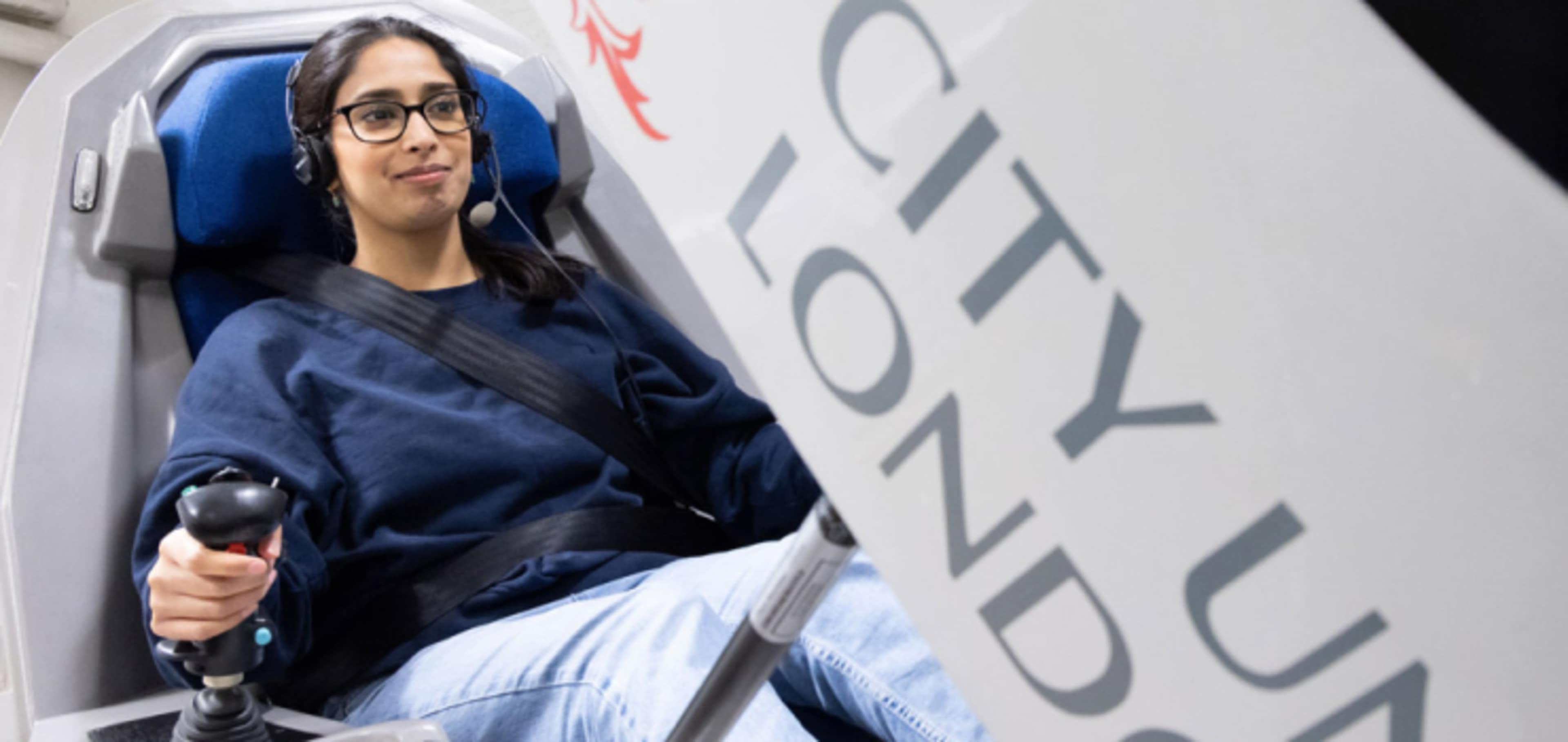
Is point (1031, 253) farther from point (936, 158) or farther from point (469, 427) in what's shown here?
point (469, 427)

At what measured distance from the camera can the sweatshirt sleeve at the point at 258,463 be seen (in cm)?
92

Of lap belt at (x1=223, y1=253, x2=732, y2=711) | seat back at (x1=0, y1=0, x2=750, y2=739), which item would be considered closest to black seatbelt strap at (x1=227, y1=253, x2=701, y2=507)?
lap belt at (x1=223, y1=253, x2=732, y2=711)

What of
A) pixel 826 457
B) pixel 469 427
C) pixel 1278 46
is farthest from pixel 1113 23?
pixel 469 427

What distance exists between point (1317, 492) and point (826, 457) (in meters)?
0.14

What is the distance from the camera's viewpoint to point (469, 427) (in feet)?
3.60

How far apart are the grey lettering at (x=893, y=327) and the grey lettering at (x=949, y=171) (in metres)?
0.02

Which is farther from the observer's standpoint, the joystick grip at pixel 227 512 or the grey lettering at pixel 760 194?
the joystick grip at pixel 227 512

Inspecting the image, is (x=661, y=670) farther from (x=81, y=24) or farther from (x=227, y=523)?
(x=81, y=24)

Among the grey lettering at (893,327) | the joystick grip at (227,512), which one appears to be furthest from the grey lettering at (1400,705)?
the joystick grip at (227,512)

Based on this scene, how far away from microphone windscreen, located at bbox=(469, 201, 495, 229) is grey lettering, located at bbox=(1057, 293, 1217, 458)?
1.21 metres

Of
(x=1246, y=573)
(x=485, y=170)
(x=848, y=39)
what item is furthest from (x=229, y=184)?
(x=1246, y=573)

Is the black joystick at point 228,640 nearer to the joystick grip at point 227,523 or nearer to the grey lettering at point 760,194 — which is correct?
the joystick grip at point 227,523

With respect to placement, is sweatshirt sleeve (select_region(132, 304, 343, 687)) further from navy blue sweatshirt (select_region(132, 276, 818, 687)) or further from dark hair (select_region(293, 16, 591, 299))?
dark hair (select_region(293, 16, 591, 299))

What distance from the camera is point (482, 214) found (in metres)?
1.40
